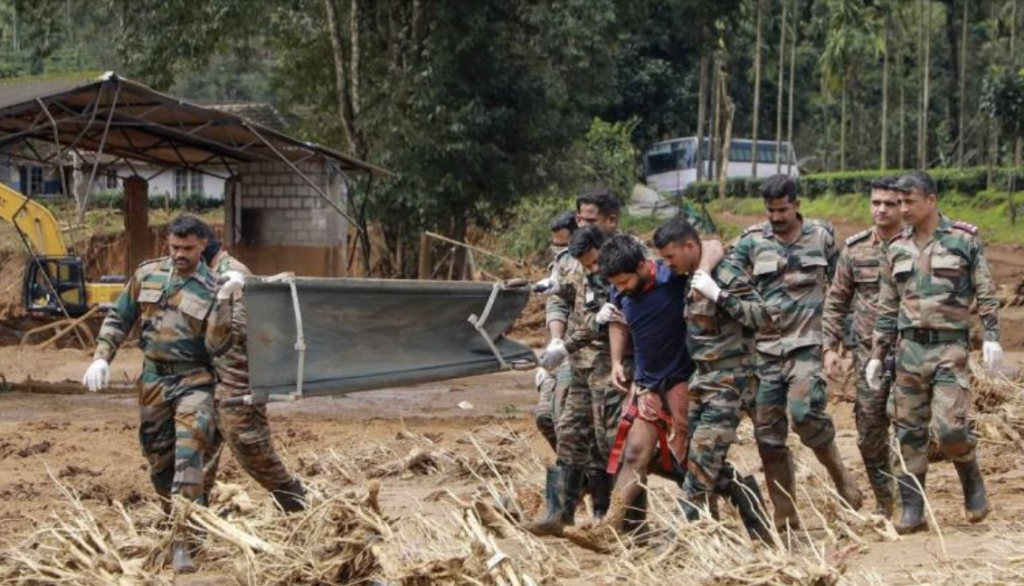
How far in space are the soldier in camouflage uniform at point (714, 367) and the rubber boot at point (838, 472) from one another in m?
0.89

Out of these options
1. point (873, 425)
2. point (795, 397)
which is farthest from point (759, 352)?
point (873, 425)

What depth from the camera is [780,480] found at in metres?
8.71

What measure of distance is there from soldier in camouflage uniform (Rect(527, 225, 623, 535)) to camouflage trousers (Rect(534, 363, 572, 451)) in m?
0.06

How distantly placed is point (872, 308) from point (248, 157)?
17.2 m

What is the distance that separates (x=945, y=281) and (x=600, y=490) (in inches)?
83.3

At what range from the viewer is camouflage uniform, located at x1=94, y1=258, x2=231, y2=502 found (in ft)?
28.0

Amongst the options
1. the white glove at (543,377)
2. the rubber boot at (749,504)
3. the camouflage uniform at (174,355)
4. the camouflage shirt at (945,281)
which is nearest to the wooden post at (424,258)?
the white glove at (543,377)

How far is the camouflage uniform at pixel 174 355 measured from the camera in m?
8.52

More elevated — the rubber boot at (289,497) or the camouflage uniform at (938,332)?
the camouflage uniform at (938,332)

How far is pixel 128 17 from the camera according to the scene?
86.2 feet

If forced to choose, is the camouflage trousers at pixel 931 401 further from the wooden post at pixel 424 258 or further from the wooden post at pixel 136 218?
the wooden post at pixel 136 218

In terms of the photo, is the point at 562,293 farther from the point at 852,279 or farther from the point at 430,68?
the point at 430,68

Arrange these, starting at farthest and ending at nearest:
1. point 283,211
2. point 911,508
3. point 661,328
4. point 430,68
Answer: point 283,211 < point 430,68 < point 911,508 < point 661,328

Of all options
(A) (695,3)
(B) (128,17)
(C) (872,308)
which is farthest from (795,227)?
(B) (128,17)
